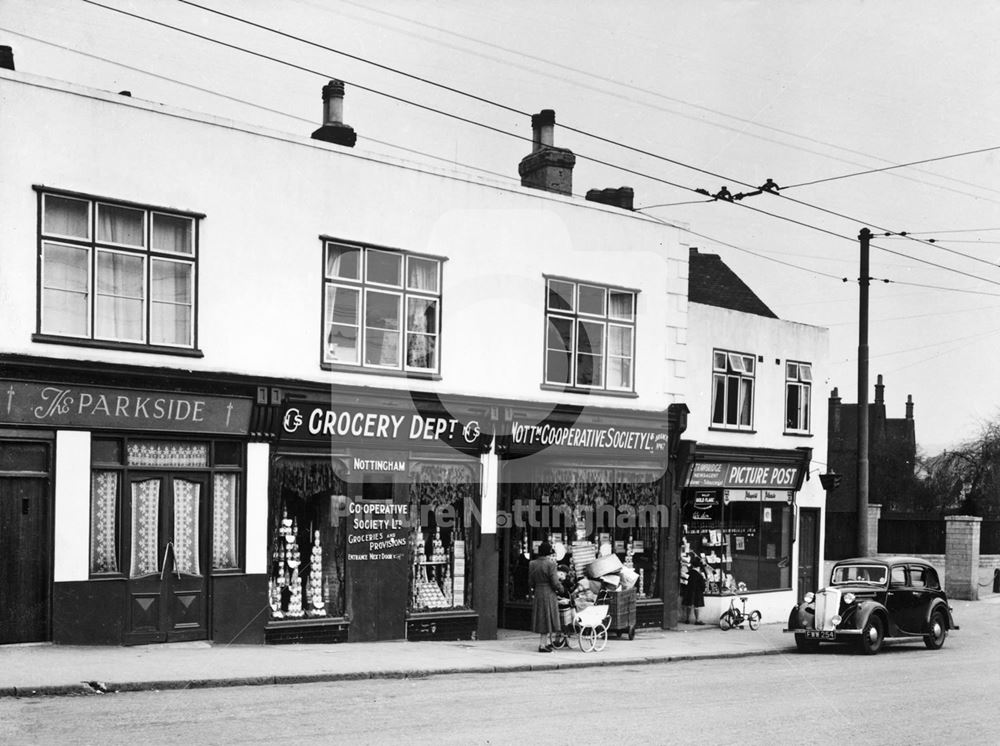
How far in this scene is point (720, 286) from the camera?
3066cm

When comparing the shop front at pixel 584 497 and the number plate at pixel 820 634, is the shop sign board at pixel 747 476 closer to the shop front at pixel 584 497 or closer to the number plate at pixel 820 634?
the shop front at pixel 584 497

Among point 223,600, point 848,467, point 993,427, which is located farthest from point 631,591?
point 848,467

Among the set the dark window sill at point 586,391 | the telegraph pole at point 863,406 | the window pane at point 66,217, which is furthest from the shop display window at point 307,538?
the telegraph pole at point 863,406

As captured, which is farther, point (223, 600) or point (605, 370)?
point (605, 370)

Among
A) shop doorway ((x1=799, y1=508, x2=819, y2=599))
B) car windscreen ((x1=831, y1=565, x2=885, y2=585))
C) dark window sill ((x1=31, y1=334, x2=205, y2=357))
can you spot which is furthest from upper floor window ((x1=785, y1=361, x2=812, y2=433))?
dark window sill ((x1=31, y1=334, x2=205, y2=357))

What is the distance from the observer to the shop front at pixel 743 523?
2441cm

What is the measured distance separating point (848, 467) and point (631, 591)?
5120 centimetres

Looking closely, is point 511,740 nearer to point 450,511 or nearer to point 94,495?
point 94,495

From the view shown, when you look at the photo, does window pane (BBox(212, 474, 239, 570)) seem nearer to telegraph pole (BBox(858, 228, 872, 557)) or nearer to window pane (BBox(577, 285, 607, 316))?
window pane (BBox(577, 285, 607, 316))

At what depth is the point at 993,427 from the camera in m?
58.2

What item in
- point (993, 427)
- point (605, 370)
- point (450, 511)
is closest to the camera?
point (450, 511)

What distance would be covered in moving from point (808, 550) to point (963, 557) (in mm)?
8317

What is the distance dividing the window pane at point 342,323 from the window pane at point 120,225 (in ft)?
10.1

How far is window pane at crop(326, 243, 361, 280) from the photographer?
17797 millimetres
